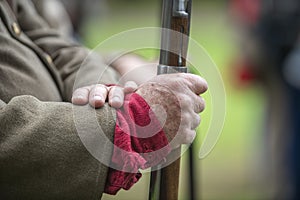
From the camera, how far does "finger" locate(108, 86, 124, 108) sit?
2.71ft

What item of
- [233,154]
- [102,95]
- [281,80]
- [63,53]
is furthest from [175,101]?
[233,154]

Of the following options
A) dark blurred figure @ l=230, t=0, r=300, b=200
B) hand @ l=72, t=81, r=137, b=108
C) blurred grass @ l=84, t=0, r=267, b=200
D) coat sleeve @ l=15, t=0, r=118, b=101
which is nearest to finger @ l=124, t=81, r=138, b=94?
hand @ l=72, t=81, r=137, b=108

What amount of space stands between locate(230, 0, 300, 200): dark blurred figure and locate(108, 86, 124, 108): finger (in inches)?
77.1

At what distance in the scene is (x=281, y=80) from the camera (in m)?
3.07

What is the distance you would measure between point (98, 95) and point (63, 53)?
42 cm

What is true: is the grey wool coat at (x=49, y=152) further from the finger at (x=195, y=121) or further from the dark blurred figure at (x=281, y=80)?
the dark blurred figure at (x=281, y=80)

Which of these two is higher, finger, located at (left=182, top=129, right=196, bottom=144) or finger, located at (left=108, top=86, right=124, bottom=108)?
finger, located at (left=108, top=86, right=124, bottom=108)

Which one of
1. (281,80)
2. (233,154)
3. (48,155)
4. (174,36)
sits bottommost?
(233,154)

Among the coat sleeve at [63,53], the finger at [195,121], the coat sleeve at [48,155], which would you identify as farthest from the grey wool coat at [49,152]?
the coat sleeve at [63,53]

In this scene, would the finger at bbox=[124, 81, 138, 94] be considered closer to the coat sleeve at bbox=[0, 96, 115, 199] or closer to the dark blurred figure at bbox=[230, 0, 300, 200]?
the coat sleeve at bbox=[0, 96, 115, 199]

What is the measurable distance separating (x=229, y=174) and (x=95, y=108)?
242 cm

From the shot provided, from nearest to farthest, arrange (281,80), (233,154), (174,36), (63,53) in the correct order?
(174,36) → (63,53) → (281,80) → (233,154)

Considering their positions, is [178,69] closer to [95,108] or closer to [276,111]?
[95,108]

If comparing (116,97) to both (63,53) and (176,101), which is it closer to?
(176,101)
